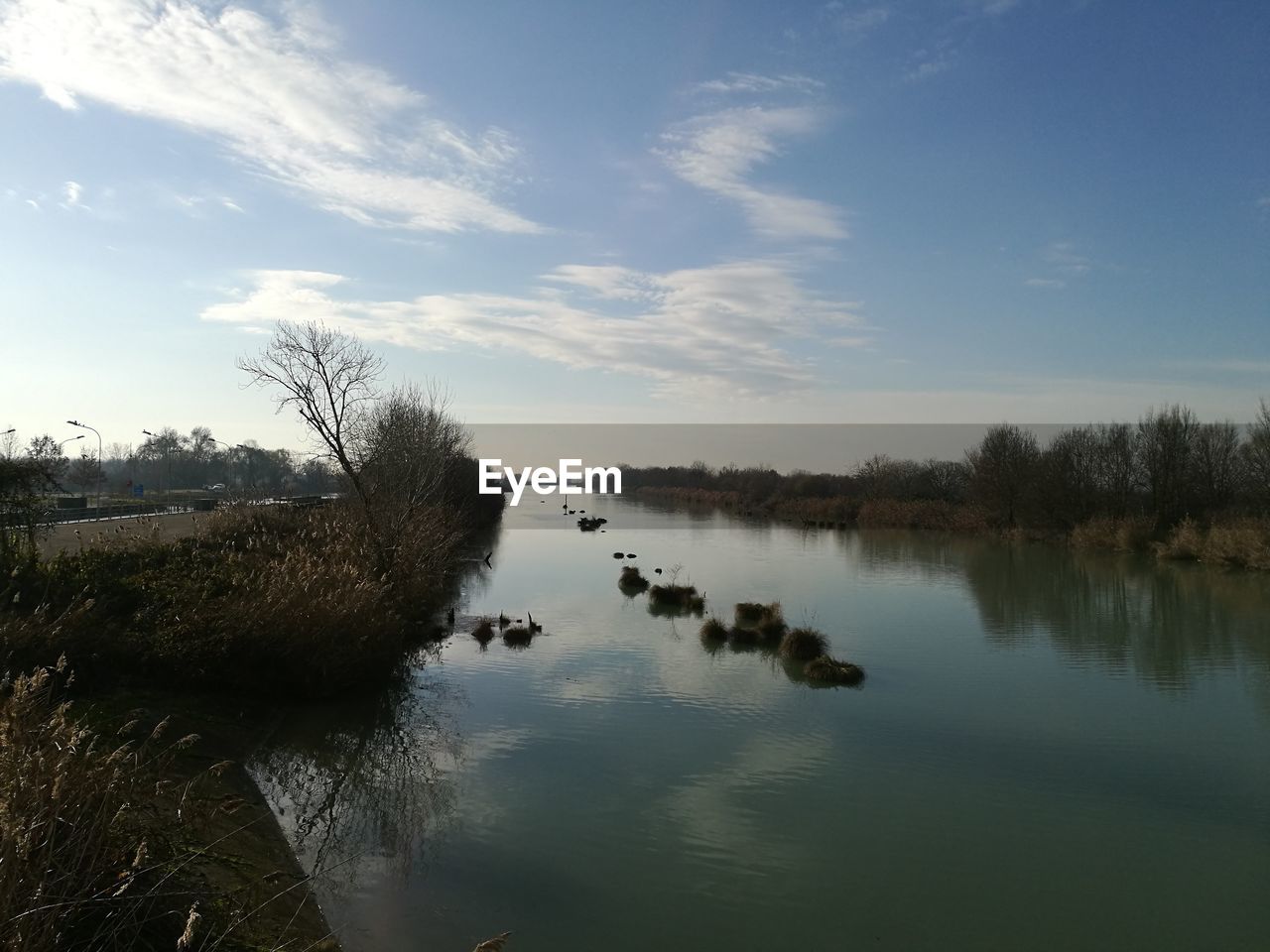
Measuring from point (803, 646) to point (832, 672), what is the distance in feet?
5.44

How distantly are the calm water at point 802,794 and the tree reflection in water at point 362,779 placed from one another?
0.04m

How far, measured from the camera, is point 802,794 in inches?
374

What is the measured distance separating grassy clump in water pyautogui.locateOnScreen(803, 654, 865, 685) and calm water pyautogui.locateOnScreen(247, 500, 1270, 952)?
1.18 feet

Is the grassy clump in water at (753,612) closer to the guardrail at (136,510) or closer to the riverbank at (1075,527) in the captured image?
the guardrail at (136,510)

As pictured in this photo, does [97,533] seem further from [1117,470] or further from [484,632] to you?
[1117,470]

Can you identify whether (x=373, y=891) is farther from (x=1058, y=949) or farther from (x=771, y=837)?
(x=1058, y=949)

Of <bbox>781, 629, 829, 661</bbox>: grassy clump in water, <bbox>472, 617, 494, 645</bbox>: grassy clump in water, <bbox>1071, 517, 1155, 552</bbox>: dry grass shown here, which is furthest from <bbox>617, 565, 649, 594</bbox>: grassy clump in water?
<bbox>1071, 517, 1155, 552</bbox>: dry grass

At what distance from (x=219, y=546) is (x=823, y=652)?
40.2 feet

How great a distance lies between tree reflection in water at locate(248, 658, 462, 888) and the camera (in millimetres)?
7973

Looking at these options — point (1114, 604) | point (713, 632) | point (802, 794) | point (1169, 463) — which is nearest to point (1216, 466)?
point (1169, 463)

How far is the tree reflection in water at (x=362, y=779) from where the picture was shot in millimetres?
7973

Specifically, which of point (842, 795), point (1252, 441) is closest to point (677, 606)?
point (842, 795)

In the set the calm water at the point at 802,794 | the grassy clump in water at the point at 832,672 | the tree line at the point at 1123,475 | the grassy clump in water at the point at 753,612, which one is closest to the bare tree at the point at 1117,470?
the tree line at the point at 1123,475

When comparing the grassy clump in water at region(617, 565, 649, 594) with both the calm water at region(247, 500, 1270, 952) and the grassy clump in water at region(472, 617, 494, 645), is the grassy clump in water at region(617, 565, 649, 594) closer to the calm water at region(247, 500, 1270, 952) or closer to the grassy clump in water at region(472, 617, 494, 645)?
the grassy clump in water at region(472, 617, 494, 645)
